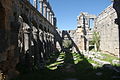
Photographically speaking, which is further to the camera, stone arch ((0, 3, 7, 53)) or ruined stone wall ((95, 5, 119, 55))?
ruined stone wall ((95, 5, 119, 55))

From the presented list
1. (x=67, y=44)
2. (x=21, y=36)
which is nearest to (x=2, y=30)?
(x=21, y=36)

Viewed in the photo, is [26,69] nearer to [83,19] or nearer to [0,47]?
[0,47]

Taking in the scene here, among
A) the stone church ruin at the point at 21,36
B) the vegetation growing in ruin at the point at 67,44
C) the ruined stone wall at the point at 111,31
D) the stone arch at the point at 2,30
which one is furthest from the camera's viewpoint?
the vegetation growing in ruin at the point at 67,44

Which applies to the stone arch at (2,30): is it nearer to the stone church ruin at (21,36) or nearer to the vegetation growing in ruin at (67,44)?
the stone church ruin at (21,36)

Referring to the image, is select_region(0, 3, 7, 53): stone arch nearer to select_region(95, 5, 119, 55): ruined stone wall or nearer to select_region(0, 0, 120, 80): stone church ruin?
select_region(0, 0, 120, 80): stone church ruin

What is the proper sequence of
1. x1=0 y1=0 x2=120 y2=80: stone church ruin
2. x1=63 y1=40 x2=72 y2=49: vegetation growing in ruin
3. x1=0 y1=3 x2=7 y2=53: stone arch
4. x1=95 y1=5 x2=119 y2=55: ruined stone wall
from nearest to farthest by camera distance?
1. x1=0 y1=3 x2=7 y2=53: stone arch
2. x1=0 y1=0 x2=120 y2=80: stone church ruin
3. x1=95 y1=5 x2=119 y2=55: ruined stone wall
4. x1=63 y1=40 x2=72 y2=49: vegetation growing in ruin

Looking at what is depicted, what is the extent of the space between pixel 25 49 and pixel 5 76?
5078mm

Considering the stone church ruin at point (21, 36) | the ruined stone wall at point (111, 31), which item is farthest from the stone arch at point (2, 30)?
the ruined stone wall at point (111, 31)

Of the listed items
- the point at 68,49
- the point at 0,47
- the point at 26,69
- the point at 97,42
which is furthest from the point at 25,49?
the point at 68,49

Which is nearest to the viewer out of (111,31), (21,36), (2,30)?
(2,30)

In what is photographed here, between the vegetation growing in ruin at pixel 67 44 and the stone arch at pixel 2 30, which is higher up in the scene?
the stone arch at pixel 2 30

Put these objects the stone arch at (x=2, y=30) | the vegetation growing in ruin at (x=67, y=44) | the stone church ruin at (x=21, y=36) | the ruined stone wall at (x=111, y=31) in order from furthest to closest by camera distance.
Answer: the vegetation growing in ruin at (x=67, y=44), the ruined stone wall at (x=111, y=31), the stone church ruin at (x=21, y=36), the stone arch at (x=2, y=30)

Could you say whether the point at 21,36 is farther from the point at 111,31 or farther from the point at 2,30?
the point at 111,31

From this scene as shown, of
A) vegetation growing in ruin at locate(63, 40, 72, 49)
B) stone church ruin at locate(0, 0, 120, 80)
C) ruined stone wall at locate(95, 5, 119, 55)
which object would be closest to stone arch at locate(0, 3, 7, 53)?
stone church ruin at locate(0, 0, 120, 80)
